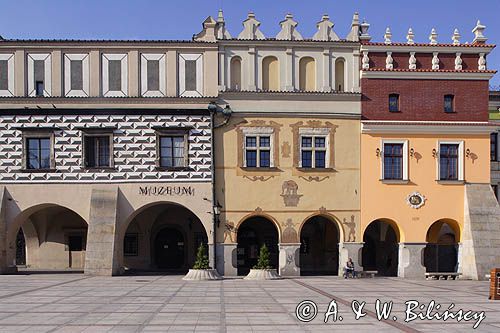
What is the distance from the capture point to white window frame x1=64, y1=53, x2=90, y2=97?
28547mm

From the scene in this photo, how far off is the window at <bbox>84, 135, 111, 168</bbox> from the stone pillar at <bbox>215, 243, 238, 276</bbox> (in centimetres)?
709

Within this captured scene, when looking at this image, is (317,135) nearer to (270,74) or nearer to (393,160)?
(270,74)

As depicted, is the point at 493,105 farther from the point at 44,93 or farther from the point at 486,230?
the point at 44,93

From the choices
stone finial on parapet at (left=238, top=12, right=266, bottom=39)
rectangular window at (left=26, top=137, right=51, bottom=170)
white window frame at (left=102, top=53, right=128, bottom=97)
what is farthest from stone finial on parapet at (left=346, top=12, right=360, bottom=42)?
rectangular window at (left=26, top=137, right=51, bottom=170)

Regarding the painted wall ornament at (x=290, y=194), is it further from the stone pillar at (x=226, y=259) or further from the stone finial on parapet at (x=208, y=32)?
the stone finial on parapet at (x=208, y=32)

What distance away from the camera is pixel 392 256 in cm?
3153

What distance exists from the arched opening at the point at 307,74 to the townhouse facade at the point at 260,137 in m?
0.05

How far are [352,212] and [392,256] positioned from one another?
4.58m

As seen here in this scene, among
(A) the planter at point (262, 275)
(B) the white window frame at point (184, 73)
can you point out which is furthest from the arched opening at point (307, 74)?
(A) the planter at point (262, 275)

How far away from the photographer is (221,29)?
28906mm

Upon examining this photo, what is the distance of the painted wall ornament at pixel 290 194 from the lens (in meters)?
28.7

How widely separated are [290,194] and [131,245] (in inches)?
422

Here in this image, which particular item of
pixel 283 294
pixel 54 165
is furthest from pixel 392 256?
pixel 54 165

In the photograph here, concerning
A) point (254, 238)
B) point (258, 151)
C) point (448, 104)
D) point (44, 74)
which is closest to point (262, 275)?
point (258, 151)
